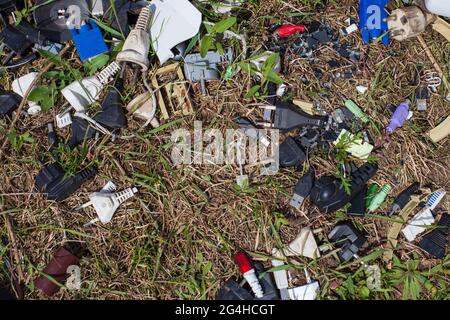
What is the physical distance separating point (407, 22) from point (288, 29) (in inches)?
23.3

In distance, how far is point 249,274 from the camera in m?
2.51

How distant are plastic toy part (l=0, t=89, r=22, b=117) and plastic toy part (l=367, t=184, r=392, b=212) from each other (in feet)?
6.00

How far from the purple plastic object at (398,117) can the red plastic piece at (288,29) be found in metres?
0.63

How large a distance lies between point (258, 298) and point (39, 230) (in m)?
1.11

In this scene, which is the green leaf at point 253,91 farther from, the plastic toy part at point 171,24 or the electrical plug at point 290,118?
the plastic toy part at point 171,24

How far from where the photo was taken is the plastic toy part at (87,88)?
2590 mm

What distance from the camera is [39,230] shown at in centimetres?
258

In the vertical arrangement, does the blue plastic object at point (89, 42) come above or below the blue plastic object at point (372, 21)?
below

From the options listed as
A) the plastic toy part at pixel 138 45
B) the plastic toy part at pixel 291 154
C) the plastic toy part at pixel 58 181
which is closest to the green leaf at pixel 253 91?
the plastic toy part at pixel 291 154

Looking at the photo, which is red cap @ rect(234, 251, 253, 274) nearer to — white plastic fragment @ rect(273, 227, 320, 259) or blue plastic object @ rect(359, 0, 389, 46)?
white plastic fragment @ rect(273, 227, 320, 259)

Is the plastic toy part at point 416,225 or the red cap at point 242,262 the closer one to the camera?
the red cap at point 242,262

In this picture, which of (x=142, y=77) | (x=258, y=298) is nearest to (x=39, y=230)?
(x=142, y=77)

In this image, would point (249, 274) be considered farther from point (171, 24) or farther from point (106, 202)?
point (171, 24)

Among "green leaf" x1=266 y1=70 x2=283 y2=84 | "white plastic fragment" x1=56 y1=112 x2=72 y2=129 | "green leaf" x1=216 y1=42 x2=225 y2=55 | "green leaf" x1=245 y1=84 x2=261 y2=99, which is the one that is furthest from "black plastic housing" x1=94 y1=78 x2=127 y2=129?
"green leaf" x1=266 y1=70 x2=283 y2=84
